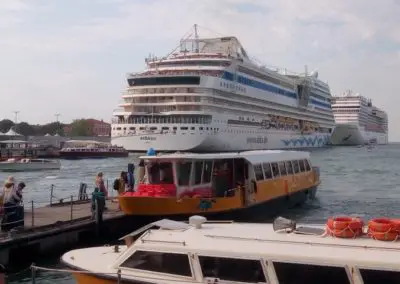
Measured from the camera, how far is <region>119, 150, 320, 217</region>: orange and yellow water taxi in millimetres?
17781

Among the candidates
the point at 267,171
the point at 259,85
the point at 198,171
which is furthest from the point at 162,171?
the point at 259,85

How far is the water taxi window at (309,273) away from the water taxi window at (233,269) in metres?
0.30

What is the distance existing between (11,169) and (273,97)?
48327 mm

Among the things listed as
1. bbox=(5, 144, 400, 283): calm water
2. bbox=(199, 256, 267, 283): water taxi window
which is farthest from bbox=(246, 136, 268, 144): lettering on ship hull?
bbox=(199, 256, 267, 283): water taxi window

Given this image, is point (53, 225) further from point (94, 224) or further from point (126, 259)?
point (126, 259)

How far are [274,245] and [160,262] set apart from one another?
75.1 inches

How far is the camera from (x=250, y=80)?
84.8 m

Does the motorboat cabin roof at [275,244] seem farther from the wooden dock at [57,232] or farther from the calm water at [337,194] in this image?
the wooden dock at [57,232]

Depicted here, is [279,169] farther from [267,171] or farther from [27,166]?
[27,166]

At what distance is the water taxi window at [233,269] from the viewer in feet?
28.2

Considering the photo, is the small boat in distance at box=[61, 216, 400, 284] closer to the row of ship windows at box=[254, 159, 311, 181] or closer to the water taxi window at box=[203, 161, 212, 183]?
the water taxi window at box=[203, 161, 212, 183]

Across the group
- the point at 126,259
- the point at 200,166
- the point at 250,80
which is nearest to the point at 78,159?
the point at 250,80

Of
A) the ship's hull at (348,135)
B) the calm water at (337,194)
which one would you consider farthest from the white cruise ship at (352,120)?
the calm water at (337,194)

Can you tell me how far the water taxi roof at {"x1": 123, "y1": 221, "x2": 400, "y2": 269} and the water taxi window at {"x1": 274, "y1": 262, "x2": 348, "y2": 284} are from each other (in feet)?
0.30
